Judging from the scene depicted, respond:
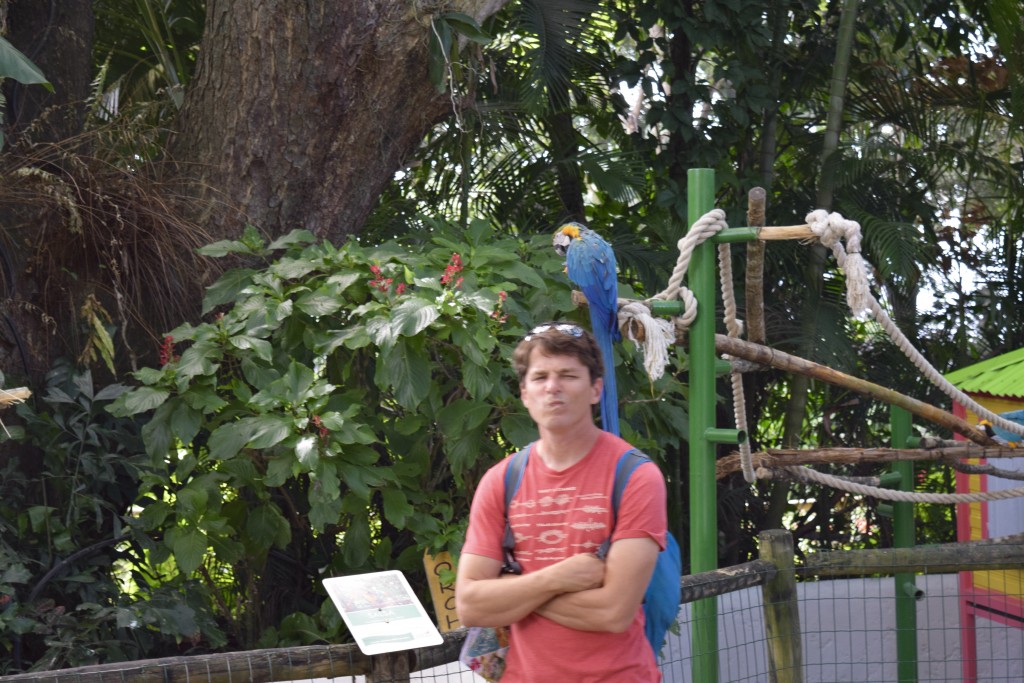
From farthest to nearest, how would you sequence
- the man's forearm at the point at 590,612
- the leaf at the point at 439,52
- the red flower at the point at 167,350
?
1. the leaf at the point at 439,52
2. the red flower at the point at 167,350
3. the man's forearm at the point at 590,612

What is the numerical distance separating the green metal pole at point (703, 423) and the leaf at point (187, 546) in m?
1.33

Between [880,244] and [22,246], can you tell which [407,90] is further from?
[880,244]

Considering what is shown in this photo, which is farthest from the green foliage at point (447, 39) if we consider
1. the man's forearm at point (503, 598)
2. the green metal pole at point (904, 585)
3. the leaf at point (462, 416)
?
the man's forearm at point (503, 598)

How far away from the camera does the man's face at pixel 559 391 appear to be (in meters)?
1.65

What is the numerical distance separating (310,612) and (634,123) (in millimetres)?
3360

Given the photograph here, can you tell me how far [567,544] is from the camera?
165cm

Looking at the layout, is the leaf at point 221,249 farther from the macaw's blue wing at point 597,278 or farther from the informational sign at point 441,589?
A: the macaw's blue wing at point 597,278

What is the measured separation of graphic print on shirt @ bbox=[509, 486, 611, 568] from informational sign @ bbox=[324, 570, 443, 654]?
377 millimetres

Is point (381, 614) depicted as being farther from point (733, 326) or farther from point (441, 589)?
point (733, 326)

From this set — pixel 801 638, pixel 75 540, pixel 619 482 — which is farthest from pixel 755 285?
pixel 75 540

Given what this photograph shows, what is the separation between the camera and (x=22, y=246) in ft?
11.4

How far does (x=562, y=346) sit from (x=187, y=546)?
1.75 metres

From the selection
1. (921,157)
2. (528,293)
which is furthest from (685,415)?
(921,157)

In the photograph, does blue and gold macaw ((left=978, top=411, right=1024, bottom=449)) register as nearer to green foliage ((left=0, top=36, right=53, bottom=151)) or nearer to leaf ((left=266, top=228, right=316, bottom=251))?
leaf ((left=266, top=228, right=316, bottom=251))
